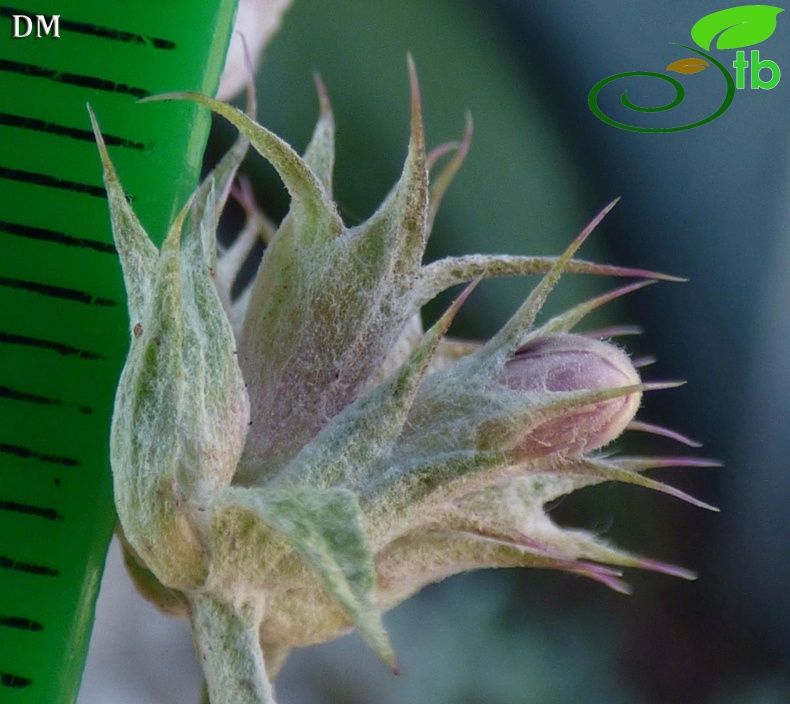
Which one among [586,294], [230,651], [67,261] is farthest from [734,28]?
[230,651]

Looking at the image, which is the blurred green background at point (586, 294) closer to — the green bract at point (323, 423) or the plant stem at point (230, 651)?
the green bract at point (323, 423)

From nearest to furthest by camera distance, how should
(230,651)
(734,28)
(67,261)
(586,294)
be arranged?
1. (230,651)
2. (67,261)
3. (734,28)
4. (586,294)

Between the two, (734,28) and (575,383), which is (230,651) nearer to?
(575,383)

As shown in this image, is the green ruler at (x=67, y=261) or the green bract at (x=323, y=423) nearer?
the green bract at (x=323, y=423)

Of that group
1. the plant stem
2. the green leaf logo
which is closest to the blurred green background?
the green leaf logo

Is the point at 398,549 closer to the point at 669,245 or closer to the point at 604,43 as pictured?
the point at 604,43

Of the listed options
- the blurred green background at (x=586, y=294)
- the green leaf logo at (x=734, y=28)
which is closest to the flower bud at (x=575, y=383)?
the green leaf logo at (x=734, y=28)
